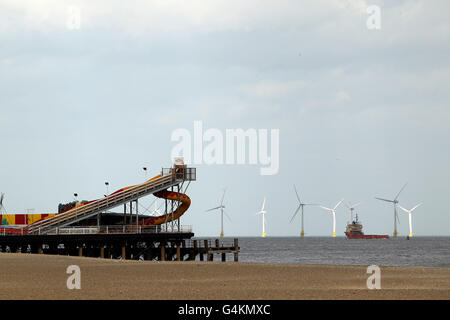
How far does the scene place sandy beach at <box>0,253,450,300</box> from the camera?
96.7 feet

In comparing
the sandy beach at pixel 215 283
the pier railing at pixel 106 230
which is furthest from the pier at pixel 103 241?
the sandy beach at pixel 215 283

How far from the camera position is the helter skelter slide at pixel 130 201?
8038 centimetres

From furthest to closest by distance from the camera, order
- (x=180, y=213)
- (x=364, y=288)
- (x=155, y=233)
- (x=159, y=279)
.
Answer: (x=180, y=213), (x=155, y=233), (x=159, y=279), (x=364, y=288)

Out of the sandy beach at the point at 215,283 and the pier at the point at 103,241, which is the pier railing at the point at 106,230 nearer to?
the pier at the point at 103,241

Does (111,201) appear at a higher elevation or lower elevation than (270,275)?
higher

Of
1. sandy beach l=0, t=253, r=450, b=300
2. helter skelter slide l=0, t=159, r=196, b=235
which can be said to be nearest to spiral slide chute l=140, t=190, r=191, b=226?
helter skelter slide l=0, t=159, r=196, b=235

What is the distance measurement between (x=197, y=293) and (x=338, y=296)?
5.82m

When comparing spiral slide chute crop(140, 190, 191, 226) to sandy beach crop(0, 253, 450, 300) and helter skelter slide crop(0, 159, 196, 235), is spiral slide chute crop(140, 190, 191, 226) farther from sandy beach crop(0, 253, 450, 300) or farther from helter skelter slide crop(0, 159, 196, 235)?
sandy beach crop(0, 253, 450, 300)

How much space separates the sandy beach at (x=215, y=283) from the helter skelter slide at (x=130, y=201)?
32689 millimetres

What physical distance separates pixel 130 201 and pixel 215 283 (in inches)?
1843

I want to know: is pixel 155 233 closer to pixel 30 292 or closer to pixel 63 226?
pixel 63 226

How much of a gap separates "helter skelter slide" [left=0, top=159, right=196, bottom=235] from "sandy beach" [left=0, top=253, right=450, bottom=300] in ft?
107
